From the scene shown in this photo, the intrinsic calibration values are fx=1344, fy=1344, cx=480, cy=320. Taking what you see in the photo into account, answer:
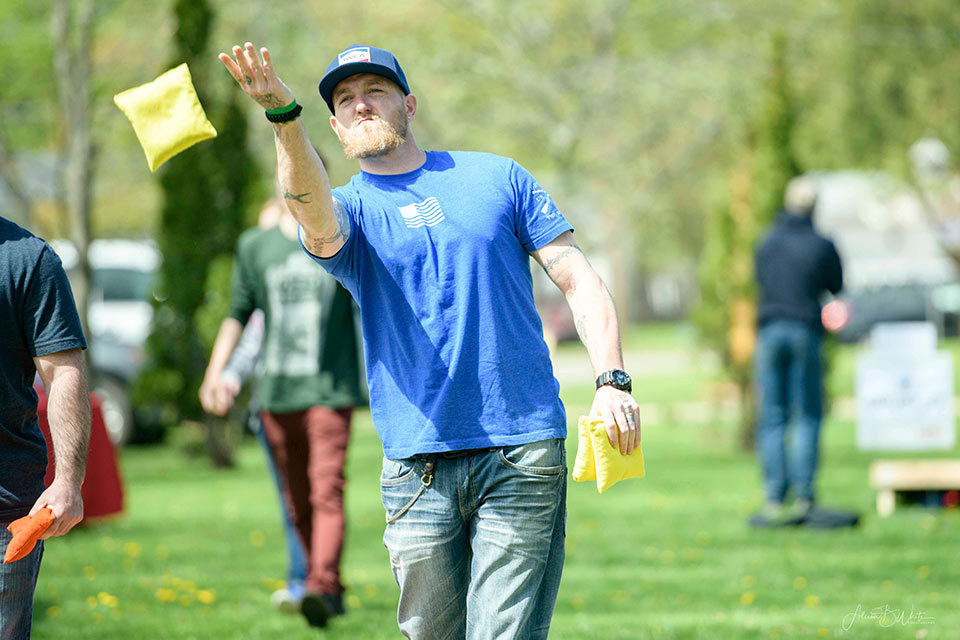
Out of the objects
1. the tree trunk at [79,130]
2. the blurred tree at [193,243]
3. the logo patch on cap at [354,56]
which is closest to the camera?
the logo patch on cap at [354,56]

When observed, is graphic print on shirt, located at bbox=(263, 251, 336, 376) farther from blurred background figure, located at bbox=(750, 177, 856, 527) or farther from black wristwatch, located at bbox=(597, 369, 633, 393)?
blurred background figure, located at bbox=(750, 177, 856, 527)

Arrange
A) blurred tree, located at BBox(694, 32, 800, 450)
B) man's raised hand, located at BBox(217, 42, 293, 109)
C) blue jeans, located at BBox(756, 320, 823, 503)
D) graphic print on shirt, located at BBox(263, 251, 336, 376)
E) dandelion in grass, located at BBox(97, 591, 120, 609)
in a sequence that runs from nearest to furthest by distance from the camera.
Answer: man's raised hand, located at BBox(217, 42, 293, 109)
graphic print on shirt, located at BBox(263, 251, 336, 376)
dandelion in grass, located at BBox(97, 591, 120, 609)
blue jeans, located at BBox(756, 320, 823, 503)
blurred tree, located at BBox(694, 32, 800, 450)

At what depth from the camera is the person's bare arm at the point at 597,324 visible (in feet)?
11.5

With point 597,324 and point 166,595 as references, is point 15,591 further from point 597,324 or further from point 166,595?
point 166,595

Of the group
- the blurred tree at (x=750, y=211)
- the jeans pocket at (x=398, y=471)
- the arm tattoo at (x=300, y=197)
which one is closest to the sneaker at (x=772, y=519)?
the blurred tree at (x=750, y=211)

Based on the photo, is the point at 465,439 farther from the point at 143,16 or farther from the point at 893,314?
the point at 893,314

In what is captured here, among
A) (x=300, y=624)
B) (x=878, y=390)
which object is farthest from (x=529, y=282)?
(x=878, y=390)

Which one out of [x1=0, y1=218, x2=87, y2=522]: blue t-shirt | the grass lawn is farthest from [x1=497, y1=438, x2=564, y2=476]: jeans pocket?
the grass lawn

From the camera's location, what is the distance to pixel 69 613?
6.79 metres

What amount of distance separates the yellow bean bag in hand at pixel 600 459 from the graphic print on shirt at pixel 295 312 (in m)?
3.18

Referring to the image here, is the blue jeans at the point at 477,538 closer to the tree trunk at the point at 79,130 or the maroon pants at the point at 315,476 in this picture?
the maroon pants at the point at 315,476

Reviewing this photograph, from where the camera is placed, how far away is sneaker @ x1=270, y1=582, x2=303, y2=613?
21.9 ft

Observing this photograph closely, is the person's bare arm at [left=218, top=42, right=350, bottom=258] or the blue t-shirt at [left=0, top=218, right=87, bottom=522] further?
the blue t-shirt at [left=0, top=218, right=87, bottom=522]

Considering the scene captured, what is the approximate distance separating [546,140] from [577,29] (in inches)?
84.4
